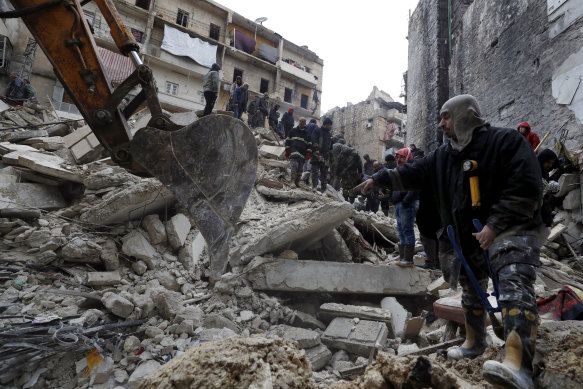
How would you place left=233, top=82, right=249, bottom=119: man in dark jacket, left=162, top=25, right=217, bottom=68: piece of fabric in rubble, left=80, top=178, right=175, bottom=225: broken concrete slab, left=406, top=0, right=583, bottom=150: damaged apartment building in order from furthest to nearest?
left=162, top=25, right=217, bottom=68: piece of fabric in rubble → left=233, top=82, right=249, bottom=119: man in dark jacket → left=406, top=0, right=583, bottom=150: damaged apartment building → left=80, top=178, right=175, bottom=225: broken concrete slab

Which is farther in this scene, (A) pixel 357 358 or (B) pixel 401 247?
(B) pixel 401 247

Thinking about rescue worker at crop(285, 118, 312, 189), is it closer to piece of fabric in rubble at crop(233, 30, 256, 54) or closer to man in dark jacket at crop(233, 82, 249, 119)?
man in dark jacket at crop(233, 82, 249, 119)

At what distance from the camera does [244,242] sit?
4500mm

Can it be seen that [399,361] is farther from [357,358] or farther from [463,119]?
[357,358]

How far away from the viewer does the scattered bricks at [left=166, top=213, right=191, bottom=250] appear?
4715mm

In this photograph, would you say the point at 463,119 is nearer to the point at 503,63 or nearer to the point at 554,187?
the point at 554,187

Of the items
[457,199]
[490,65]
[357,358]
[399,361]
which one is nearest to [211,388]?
[399,361]

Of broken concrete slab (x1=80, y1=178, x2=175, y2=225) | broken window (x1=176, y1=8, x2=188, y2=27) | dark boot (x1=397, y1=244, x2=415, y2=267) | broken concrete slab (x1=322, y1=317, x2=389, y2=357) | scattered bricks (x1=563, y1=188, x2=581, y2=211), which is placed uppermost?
broken window (x1=176, y1=8, x2=188, y2=27)

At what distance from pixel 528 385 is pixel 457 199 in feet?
3.58

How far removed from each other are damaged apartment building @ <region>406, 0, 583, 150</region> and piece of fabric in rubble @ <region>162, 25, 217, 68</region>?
14480 mm

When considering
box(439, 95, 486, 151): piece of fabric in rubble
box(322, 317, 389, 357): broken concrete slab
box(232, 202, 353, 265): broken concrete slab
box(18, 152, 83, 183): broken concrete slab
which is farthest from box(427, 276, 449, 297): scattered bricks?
box(18, 152, 83, 183): broken concrete slab

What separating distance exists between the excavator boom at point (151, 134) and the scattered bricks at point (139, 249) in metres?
2.18

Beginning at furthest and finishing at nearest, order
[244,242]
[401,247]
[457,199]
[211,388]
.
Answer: [401,247] < [244,242] < [457,199] < [211,388]

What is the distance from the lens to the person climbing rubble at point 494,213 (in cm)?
161
